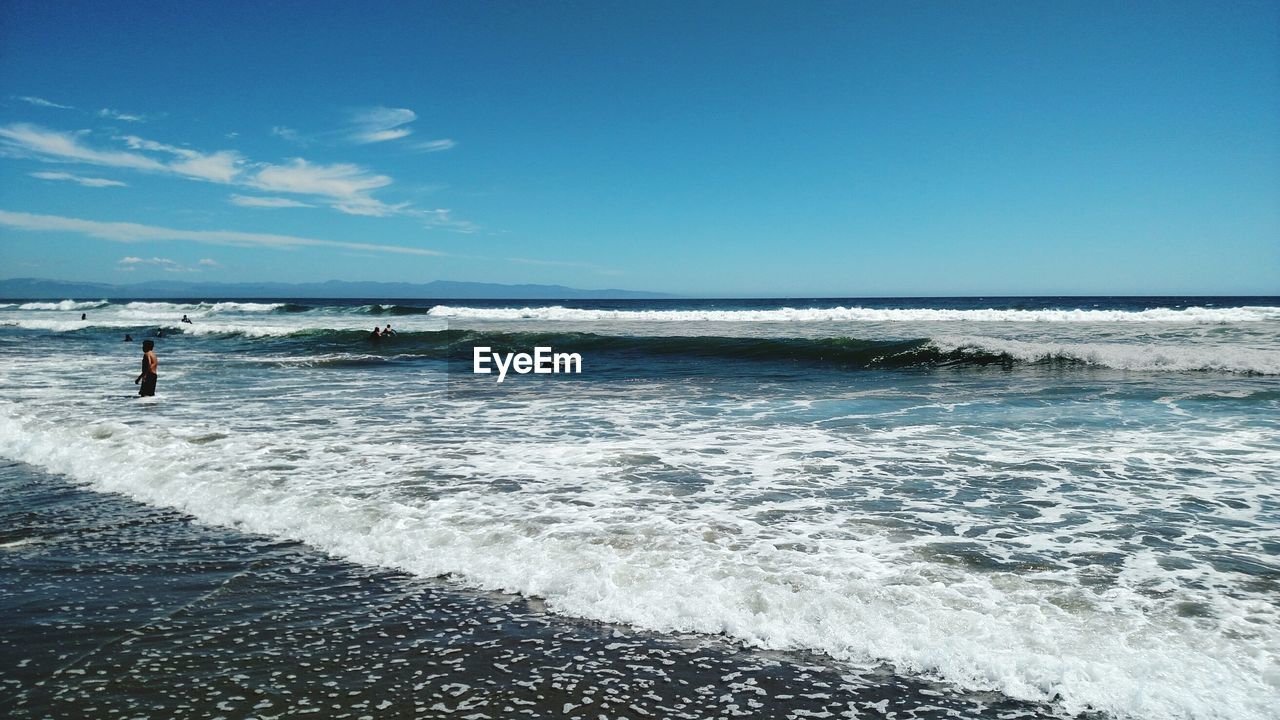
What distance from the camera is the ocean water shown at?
13.1 ft

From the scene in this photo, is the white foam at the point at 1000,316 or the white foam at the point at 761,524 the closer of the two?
the white foam at the point at 761,524

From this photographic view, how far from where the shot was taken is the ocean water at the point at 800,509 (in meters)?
3.99

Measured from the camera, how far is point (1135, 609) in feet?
14.5

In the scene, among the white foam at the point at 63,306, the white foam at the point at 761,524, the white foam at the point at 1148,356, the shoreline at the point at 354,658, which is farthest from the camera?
the white foam at the point at 63,306

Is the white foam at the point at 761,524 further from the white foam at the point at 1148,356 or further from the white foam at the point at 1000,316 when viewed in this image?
the white foam at the point at 1000,316

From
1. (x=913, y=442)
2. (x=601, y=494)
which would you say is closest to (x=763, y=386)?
(x=913, y=442)

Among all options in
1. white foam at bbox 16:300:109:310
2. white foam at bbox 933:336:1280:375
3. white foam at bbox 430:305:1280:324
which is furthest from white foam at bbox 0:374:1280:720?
white foam at bbox 16:300:109:310

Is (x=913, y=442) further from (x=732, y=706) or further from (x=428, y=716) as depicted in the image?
(x=428, y=716)

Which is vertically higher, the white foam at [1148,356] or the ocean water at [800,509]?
the white foam at [1148,356]

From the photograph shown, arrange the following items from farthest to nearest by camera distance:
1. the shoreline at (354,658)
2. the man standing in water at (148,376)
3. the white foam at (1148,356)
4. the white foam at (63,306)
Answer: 1. the white foam at (63,306)
2. the white foam at (1148,356)
3. the man standing in water at (148,376)
4. the shoreline at (354,658)

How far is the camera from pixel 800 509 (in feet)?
21.8

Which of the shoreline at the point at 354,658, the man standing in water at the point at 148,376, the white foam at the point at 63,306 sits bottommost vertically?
the shoreline at the point at 354,658

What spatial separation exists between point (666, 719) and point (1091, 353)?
851 inches

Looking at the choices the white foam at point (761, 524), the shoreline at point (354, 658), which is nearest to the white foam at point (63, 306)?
the white foam at point (761, 524)
